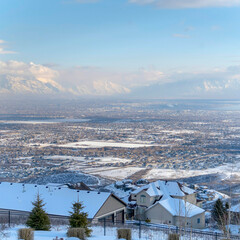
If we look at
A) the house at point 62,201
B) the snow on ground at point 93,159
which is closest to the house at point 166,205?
the house at point 62,201

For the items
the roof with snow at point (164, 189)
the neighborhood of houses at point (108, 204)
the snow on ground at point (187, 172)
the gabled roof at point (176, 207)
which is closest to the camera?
the neighborhood of houses at point (108, 204)

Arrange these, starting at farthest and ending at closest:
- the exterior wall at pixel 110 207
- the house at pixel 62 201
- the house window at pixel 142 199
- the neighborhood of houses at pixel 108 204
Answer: the house window at pixel 142 199 → the neighborhood of houses at pixel 108 204 → the exterior wall at pixel 110 207 → the house at pixel 62 201

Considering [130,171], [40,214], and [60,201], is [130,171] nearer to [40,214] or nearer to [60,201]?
[60,201]

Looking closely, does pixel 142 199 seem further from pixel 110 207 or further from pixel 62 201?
pixel 62 201

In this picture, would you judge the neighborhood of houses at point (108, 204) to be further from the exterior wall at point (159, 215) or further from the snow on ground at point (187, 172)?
the snow on ground at point (187, 172)

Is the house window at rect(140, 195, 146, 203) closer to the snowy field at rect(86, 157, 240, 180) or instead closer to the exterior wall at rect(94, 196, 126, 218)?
the exterior wall at rect(94, 196, 126, 218)

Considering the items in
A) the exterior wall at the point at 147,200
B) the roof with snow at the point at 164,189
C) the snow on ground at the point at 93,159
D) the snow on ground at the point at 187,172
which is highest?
the snow on ground at the point at 93,159

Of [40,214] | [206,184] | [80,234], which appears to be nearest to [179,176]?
[206,184]
